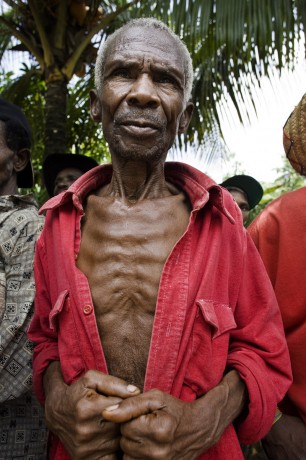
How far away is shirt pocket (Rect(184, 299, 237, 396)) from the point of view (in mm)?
1275

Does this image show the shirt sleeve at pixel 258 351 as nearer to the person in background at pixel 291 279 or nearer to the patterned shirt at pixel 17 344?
the person in background at pixel 291 279

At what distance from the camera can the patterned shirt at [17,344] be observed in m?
1.55

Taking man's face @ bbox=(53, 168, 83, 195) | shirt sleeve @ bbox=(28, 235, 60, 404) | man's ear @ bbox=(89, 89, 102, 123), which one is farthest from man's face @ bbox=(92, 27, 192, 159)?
man's face @ bbox=(53, 168, 83, 195)

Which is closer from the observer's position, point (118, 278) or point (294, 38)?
point (118, 278)

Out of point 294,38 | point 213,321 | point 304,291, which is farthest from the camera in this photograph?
point 294,38

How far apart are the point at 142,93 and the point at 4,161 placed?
0.74 metres

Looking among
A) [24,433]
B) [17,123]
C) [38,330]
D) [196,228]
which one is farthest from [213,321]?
[17,123]

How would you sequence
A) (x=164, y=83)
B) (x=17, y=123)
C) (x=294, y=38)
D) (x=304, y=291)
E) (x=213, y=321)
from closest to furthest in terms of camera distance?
(x=213, y=321), (x=164, y=83), (x=304, y=291), (x=17, y=123), (x=294, y=38)

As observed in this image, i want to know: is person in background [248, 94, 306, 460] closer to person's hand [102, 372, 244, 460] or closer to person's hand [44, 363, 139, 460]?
person's hand [102, 372, 244, 460]

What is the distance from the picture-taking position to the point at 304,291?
1.60 m

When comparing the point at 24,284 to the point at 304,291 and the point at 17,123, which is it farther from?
the point at 304,291

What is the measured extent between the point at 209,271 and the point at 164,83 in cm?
58

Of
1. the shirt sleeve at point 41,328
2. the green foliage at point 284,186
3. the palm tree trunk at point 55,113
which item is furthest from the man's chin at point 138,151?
the green foliage at point 284,186

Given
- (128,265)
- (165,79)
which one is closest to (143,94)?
(165,79)
